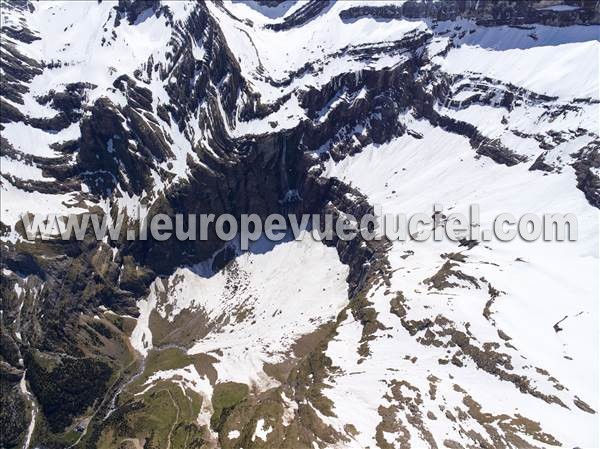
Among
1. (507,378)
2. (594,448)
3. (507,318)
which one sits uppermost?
(507,318)

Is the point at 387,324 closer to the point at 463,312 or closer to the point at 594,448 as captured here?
the point at 463,312

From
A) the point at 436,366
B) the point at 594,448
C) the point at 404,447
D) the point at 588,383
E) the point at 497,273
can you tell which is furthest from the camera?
the point at 497,273

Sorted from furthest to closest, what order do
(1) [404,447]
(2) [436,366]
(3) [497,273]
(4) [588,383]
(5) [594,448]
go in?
1. (3) [497,273]
2. (2) [436,366]
3. (4) [588,383]
4. (1) [404,447]
5. (5) [594,448]

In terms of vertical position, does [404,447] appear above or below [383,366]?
below

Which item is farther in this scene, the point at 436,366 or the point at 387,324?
the point at 387,324

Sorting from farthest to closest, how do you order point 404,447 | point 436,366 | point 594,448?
point 436,366
point 404,447
point 594,448

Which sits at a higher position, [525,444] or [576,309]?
[576,309]

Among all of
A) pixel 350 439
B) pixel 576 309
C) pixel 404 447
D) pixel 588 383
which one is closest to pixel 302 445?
pixel 350 439

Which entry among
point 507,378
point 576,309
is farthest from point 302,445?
point 576,309

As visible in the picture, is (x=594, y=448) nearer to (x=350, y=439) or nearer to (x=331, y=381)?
(x=350, y=439)
